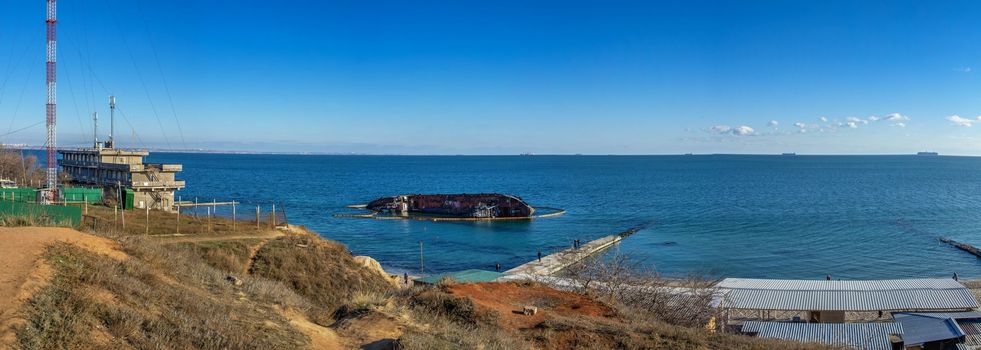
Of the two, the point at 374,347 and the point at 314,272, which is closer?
the point at 374,347

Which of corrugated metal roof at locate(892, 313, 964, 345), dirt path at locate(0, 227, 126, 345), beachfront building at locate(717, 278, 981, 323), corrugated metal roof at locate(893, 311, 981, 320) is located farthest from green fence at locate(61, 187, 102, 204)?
corrugated metal roof at locate(893, 311, 981, 320)

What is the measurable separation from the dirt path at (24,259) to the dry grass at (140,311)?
20 centimetres

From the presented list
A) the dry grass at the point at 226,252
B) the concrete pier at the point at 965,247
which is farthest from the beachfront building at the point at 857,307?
the concrete pier at the point at 965,247

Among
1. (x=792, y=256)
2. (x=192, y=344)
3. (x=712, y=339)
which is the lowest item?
(x=792, y=256)

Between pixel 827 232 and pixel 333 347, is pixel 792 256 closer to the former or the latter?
pixel 827 232

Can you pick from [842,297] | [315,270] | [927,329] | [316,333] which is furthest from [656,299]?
[315,270]

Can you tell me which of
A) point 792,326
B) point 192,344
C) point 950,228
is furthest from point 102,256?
point 950,228

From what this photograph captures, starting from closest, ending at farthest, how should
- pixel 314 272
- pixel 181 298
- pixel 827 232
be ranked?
pixel 181 298 → pixel 314 272 → pixel 827 232

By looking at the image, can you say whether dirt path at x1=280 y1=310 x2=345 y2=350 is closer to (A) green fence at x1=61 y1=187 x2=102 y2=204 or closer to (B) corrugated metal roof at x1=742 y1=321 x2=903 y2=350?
(B) corrugated metal roof at x1=742 y1=321 x2=903 y2=350

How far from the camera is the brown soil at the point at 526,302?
51.1ft

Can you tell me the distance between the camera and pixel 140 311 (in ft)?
32.6

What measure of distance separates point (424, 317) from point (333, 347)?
309cm

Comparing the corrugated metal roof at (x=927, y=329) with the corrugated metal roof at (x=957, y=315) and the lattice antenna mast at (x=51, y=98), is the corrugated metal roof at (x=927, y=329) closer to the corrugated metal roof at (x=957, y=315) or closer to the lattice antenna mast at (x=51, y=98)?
the corrugated metal roof at (x=957, y=315)

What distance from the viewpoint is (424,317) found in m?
14.3
